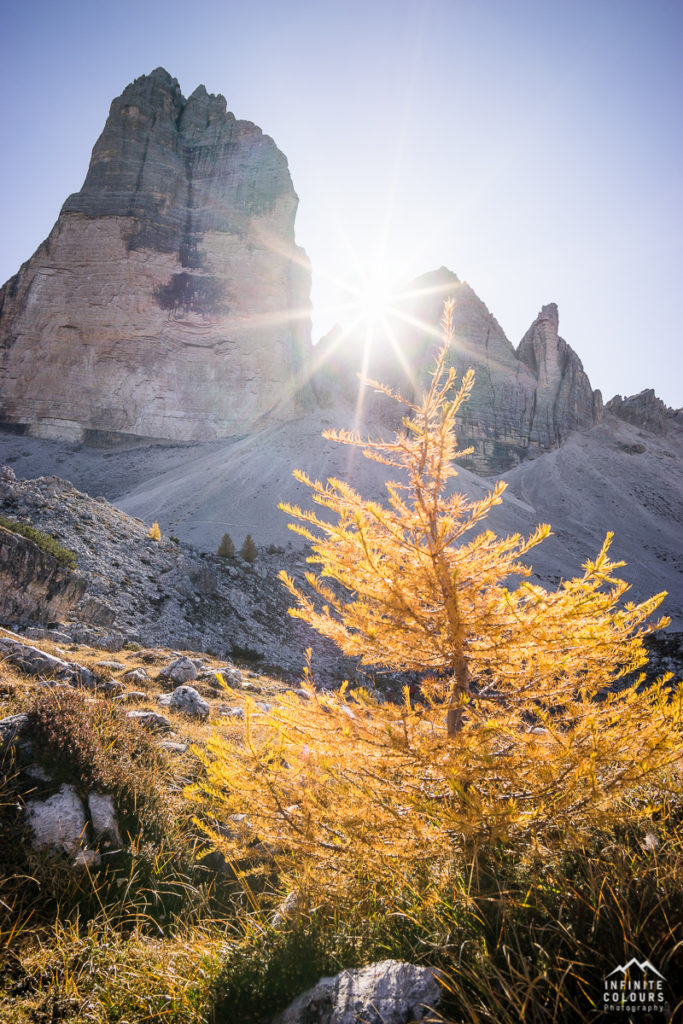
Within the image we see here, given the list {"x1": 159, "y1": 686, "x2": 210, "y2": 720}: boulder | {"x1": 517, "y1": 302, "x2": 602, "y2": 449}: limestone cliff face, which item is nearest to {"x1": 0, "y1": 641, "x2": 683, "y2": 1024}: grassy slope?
{"x1": 159, "y1": 686, "x2": 210, "y2": 720}: boulder

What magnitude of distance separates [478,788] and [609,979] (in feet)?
3.21

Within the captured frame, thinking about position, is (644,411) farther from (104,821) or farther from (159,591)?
(104,821)

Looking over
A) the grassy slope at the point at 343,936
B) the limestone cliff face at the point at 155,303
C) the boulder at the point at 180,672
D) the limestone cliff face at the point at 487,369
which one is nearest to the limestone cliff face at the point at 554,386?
the limestone cliff face at the point at 487,369

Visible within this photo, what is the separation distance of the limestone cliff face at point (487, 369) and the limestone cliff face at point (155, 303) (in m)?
15.1

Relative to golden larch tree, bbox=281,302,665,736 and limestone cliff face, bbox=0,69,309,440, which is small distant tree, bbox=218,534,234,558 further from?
limestone cliff face, bbox=0,69,309,440

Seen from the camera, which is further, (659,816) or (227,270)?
(227,270)

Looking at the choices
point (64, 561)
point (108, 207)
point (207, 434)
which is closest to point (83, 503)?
point (64, 561)

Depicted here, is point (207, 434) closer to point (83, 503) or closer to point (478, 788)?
point (83, 503)

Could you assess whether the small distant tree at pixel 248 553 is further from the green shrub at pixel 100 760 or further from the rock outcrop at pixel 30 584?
the green shrub at pixel 100 760

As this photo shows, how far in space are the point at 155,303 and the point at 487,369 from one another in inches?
2404

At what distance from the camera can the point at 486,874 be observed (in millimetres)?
2570

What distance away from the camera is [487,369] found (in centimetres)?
9019

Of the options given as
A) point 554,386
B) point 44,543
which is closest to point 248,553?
point 44,543

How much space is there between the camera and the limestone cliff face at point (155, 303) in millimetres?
68438
